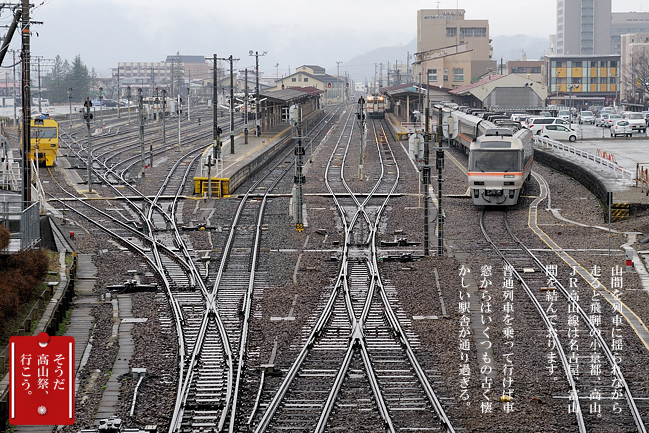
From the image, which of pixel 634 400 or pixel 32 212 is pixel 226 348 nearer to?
pixel 634 400

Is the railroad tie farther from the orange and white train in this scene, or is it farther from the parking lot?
the parking lot

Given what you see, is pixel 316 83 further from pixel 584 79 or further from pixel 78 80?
pixel 584 79

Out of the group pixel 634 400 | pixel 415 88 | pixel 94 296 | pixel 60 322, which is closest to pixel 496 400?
pixel 634 400

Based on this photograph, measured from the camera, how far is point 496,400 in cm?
1160

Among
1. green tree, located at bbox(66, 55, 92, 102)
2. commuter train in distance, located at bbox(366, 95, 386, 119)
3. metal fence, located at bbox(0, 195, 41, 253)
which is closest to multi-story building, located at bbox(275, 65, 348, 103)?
green tree, located at bbox(66, 55, 92, 102)

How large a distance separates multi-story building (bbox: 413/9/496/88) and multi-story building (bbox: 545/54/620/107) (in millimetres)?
9940

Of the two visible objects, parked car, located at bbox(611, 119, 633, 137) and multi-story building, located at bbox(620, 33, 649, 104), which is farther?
multi-story building, located at bbox(620, 33, 649, 104)

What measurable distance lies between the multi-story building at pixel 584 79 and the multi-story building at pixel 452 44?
32.6 ft

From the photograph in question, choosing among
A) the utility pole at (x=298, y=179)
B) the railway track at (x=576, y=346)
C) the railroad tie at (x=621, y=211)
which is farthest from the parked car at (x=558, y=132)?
the railway track at (x=576, y=346)

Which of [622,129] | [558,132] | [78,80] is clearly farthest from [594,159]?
[78,80]

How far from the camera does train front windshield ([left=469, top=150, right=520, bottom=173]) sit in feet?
94.9

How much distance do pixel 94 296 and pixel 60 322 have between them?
2.17 metres

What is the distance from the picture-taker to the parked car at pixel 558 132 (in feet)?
178

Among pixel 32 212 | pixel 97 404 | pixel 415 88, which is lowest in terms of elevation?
pixel 97 404
